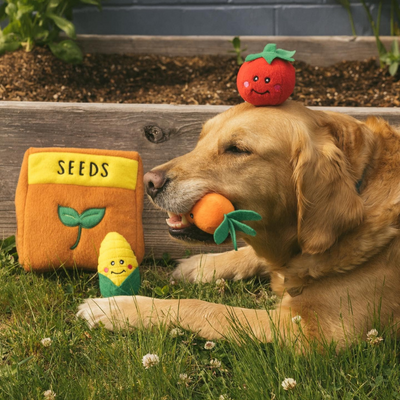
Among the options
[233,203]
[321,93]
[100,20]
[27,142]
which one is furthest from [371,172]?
[100,20]

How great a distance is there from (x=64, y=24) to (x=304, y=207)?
2346mm

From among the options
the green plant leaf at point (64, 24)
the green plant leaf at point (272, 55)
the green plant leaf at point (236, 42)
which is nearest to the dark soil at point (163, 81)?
the green plant leaf at point (236, 42)

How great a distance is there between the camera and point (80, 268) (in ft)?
8.71

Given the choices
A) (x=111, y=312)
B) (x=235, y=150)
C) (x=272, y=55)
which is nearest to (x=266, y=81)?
(x=272, y=55)

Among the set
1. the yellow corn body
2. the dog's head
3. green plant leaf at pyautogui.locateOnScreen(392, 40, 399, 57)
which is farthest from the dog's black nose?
green plant leaf at pyautogui.locateOnScreen(392, 40, 399, 57)

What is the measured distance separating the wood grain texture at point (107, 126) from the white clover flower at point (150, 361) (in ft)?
4.25

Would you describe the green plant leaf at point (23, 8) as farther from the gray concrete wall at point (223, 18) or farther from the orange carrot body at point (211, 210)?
the orange carrot body at point (211, 210)

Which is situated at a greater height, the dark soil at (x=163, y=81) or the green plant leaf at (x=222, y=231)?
the dark soil at (x=163, y=81)

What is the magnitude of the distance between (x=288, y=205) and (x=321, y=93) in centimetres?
177

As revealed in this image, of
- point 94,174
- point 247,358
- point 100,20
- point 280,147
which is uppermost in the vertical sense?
point 100,20

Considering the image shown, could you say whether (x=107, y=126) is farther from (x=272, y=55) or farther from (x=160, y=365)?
(x=160, y=365)

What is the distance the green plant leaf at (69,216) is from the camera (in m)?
2.60

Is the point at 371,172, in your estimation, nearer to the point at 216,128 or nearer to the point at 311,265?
the point at 311,265

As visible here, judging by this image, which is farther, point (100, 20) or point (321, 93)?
point (100, 20)
